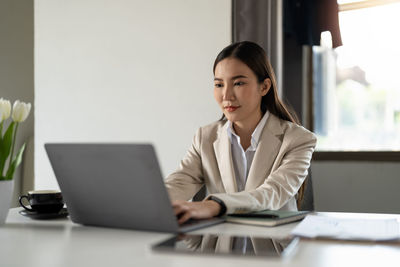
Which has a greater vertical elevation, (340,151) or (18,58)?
(18,58)

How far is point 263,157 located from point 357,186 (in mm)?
997

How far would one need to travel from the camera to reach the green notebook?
45.2 inches

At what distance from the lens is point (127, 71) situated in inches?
123

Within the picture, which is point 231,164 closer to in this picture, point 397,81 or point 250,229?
point 250,229

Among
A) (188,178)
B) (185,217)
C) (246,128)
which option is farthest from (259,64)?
(185,217)

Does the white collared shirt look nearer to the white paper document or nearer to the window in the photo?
the white paper document

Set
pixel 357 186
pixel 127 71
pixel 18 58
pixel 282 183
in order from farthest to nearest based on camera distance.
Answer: pixel 18 58 < pixel 127 71 < pixel 357 186 < pixel 282 183

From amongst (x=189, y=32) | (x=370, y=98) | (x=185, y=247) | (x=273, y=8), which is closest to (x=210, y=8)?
(x=189, y=32)

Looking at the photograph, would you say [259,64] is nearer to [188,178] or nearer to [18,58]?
[188,178]

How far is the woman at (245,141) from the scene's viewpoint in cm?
174

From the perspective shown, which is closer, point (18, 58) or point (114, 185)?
point (114, 185)

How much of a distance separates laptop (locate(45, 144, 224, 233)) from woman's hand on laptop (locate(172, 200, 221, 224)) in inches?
0.8

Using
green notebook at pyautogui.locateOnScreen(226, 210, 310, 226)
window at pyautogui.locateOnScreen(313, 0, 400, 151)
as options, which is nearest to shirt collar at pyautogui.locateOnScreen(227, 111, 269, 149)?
green notebook at pyautogui.locateOnScreen(226, 210, 310, 226)

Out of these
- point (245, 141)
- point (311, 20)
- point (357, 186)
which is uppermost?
point (311, 20)
